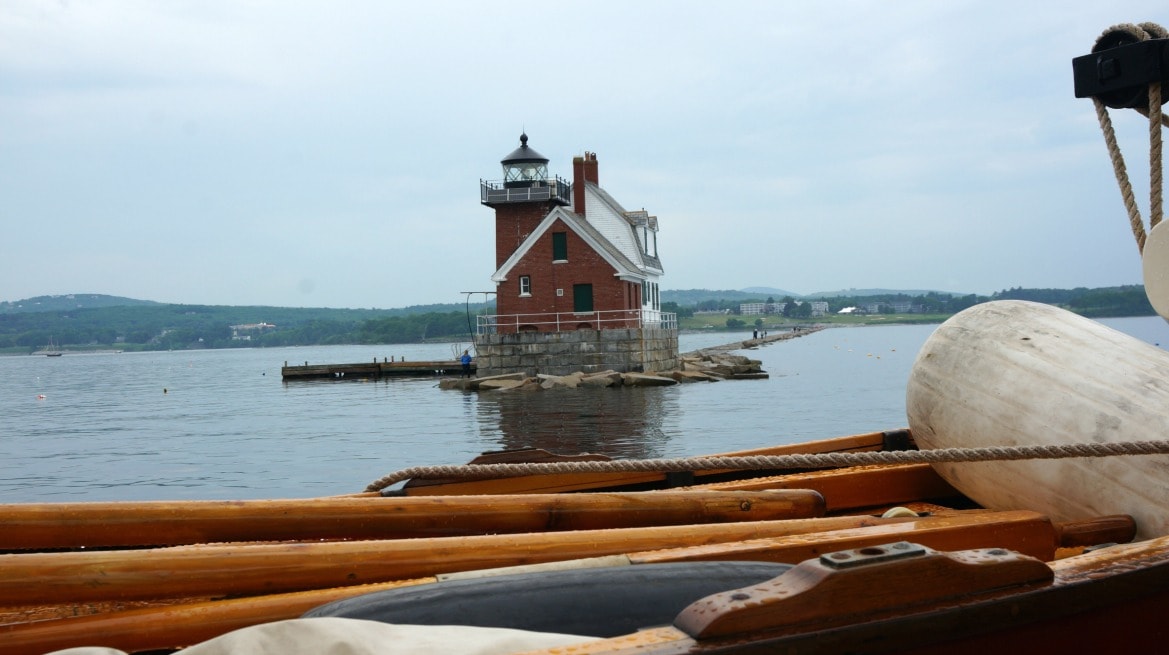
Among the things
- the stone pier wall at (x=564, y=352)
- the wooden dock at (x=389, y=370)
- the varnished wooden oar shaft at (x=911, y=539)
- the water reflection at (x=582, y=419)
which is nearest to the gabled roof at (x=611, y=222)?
the stone pier wall at (x=564, y=352)

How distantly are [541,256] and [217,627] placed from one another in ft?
152

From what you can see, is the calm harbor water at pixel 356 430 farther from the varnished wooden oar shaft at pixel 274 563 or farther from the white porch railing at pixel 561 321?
the varnished wooden oar shaft at pixel 274 563

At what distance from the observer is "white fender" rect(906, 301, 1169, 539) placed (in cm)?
350

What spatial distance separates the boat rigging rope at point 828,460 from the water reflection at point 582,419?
1901 centimetres

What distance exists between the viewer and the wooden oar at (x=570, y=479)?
4.42 meters

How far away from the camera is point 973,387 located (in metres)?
4.21

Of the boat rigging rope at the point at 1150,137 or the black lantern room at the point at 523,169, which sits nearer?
the boat rigging rope at the point at 1150,137

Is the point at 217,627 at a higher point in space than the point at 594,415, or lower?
higher

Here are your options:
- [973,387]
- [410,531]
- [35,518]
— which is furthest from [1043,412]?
[35,518]

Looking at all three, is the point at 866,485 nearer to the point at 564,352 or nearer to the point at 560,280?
the point at 564,352

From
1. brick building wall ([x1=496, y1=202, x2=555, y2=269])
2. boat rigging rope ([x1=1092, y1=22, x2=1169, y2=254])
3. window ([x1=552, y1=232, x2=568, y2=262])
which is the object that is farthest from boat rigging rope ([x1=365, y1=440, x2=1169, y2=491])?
brick building wall ([x1=496, y1=202, x2=555, y2=269])

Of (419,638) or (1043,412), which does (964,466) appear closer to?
(1043,412)

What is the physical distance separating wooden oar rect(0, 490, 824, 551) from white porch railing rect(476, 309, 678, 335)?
1740 inches

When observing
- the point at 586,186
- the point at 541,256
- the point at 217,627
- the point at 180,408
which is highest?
the point at 586,186
